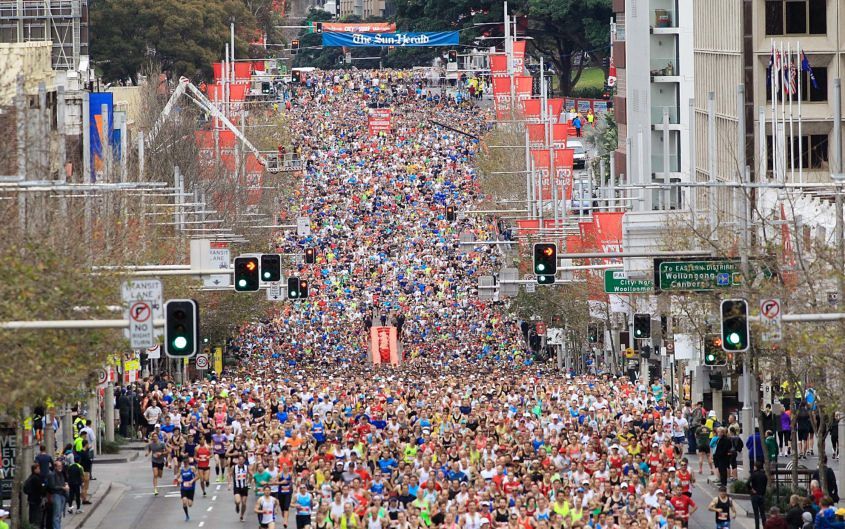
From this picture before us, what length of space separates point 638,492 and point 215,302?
32.8 meters

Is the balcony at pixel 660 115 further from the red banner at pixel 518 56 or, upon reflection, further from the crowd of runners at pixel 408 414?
the red banner at pixel 518 56

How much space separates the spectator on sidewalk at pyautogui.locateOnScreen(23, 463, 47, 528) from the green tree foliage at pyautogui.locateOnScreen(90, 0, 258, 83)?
95378 mm

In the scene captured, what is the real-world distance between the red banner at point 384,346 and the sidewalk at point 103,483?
24034 millimetres

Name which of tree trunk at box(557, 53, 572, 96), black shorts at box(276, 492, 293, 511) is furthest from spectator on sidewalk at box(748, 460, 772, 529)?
tree trunk at box(557, 53, 572, 96)

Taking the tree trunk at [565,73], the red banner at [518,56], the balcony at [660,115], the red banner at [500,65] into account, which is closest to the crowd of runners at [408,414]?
the red banner at [500,65]

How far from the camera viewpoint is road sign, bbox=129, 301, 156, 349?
86.6ft

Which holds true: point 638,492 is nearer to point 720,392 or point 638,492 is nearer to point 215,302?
point 720,392

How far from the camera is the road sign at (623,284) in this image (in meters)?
43.4

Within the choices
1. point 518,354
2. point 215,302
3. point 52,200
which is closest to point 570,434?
A: point 52,200

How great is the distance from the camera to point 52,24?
Answer: 120312 millimetres

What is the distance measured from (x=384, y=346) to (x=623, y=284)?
37.1 m

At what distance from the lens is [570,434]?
142ft

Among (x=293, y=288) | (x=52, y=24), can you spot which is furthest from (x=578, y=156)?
(x=293, y=288)

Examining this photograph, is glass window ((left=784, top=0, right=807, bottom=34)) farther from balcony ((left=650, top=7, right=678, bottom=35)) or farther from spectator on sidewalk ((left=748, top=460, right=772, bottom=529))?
spectator on sidewalk ((left=748, top=460, right=772, bottom=529))
